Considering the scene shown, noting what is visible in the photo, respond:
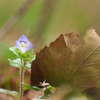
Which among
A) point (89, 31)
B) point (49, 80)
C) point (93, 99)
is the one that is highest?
point (89, 31)

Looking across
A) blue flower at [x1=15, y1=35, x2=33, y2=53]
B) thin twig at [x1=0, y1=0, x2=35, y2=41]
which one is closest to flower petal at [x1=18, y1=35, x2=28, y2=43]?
blue flower at [x1=15, y1=35, x2=33, y2=53]

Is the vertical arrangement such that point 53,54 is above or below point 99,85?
above

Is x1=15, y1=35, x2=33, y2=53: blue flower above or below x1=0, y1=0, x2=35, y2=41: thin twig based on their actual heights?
below

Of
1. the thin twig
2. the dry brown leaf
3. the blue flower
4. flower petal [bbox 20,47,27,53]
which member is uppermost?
the thin twig

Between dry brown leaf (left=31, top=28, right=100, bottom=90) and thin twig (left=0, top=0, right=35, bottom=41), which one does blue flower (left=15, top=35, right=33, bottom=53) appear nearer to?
dry brown leaf (left=31, top=28, right=100, bottom=90)

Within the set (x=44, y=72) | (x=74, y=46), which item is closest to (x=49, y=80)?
(x=44, y=72)

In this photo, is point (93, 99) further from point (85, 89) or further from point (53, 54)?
point (53, 54)

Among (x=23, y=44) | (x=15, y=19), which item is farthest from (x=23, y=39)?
(x=15, y=19)

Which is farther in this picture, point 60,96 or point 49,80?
point 49,80
